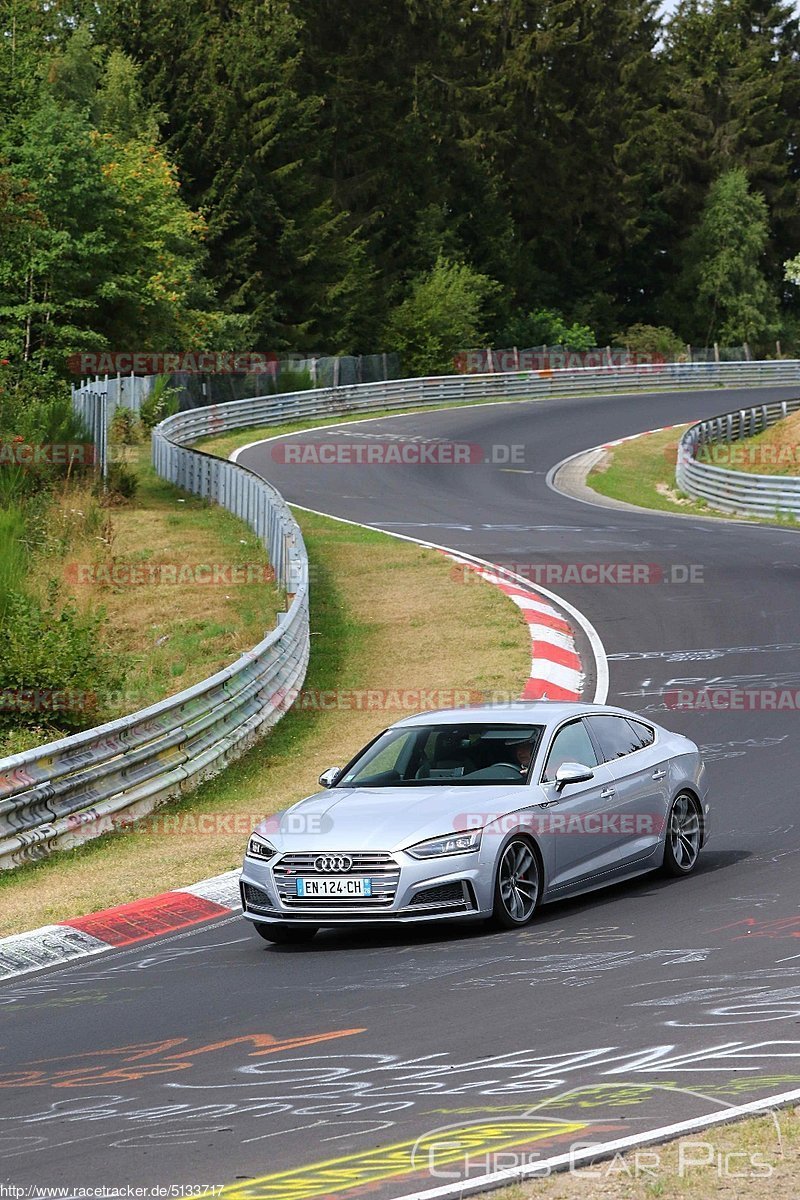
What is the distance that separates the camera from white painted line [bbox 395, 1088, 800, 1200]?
5633 millimetres

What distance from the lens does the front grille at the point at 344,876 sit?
401 inches

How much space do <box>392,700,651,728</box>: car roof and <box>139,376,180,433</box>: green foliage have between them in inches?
1483

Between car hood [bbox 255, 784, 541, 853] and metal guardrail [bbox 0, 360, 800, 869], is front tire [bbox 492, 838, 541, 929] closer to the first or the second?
car hood [bbox 255, 784, 541, 853]

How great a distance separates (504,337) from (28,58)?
34.2m

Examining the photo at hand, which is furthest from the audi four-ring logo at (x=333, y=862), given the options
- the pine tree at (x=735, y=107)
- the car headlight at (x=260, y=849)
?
the pine tree at (x=735, y=107)

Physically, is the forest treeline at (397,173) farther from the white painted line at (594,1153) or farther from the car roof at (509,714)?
the white painted line at (594,1153)

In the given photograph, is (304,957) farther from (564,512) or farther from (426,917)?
(564,512)

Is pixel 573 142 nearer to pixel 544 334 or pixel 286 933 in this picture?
pixel 544 334

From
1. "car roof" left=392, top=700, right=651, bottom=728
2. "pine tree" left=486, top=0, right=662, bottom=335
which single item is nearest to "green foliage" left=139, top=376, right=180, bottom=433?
"car roof" left=392, top=700, right=651, bottom=728

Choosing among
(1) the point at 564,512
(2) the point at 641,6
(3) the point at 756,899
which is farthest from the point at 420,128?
(3) the point at 756,899

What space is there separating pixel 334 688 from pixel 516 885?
33.5ft

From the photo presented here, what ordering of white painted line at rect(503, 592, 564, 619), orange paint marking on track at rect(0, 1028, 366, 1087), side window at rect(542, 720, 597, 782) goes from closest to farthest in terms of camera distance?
orange paint marking on track at rect(0, 1028, 366, 1087) → side window at rect(542, 720, 597, 782) → white painted line at rect(503, 592, 564, 619)

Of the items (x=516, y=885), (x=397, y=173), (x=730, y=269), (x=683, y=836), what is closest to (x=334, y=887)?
(x=516, y=885)

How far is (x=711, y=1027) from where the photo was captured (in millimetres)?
7703
